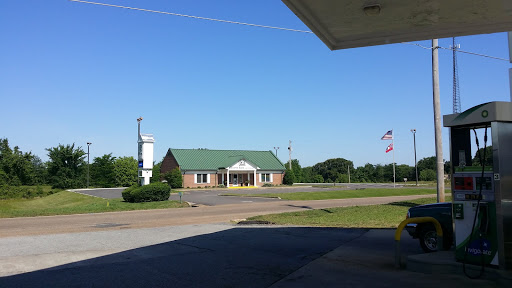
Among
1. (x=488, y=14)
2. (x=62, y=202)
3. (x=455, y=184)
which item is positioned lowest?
(x=62, y=202)

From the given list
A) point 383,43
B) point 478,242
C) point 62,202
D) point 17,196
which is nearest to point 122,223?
point 383,43

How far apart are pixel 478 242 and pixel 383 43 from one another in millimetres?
4682

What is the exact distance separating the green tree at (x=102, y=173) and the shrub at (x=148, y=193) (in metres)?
39.8

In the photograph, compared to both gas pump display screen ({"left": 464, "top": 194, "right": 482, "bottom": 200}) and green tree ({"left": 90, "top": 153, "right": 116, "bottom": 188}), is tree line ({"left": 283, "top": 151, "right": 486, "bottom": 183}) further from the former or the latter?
gas pump display screen ({"left": 464, "top": 194, "right": 482, "bottom": 200})

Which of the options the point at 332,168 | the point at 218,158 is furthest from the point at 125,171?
the point at 332,168

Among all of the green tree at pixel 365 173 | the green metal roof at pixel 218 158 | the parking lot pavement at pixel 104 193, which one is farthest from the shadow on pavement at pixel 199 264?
the green tree at pixel 365 173

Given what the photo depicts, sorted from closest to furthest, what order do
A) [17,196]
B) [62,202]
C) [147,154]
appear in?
[147,154]
[62,202]
[17,196]

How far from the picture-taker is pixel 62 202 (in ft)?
133

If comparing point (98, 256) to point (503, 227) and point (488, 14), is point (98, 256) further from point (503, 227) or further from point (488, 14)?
point (488, 14)

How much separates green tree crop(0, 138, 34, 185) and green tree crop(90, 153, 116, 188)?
12.1m

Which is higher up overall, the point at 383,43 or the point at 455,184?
the point at 383,43

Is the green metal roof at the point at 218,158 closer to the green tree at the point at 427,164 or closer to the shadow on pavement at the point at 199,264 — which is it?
the green tree at the point at 427,164

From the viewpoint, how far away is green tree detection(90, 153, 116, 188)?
221 feet

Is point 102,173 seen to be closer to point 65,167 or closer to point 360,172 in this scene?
point 65,167
